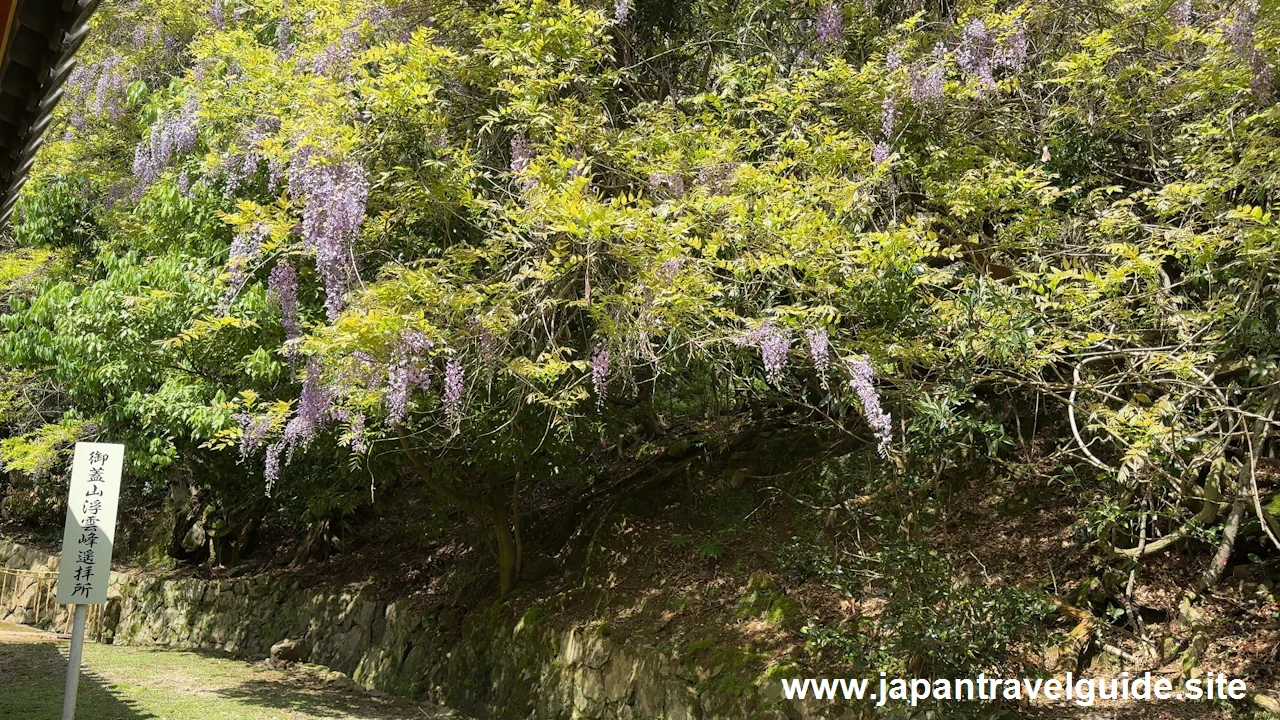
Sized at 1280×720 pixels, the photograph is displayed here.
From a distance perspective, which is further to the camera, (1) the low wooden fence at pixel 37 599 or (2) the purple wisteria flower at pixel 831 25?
(1) the low wooden fence at pixel 37 599

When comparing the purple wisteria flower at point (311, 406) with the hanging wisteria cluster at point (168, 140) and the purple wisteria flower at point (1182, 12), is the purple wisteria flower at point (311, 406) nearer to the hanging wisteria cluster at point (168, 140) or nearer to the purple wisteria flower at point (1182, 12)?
the hanging wisteria cluster at point (168, 140)

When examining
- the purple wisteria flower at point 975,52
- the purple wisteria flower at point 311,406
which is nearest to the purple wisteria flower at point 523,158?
the purple wisteria flower at point 311,406

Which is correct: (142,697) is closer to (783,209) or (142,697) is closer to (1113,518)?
(783,209)

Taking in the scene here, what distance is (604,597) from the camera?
761 centimetres

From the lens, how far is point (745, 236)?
16.3 ft

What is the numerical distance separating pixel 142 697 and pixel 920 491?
21.0 feet

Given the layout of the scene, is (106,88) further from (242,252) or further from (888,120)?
(888,120)

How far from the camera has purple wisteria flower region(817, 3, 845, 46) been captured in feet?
21.4

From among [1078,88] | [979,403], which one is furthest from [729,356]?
[1078,88]

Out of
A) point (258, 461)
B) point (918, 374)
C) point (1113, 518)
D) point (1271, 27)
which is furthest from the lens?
point (258, 461)

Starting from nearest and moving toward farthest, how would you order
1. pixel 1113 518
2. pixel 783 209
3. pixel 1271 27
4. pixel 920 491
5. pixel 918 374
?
pixel 1271 27, pixel 783 209, pixel 1113 518, pixel 918 374, pixel 920 491

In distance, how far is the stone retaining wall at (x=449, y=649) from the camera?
6.18 meters

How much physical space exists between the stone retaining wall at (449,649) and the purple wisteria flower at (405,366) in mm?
2629

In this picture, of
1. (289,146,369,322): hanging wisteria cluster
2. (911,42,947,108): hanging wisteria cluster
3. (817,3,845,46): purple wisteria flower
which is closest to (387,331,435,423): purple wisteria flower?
(289,146,369,322): hanging wisteria cluster
